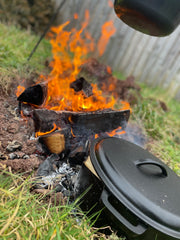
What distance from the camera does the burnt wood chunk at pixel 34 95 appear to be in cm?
233

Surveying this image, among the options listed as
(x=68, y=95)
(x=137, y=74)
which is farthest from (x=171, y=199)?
(x=137, y=74)

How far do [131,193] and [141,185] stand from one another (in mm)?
95

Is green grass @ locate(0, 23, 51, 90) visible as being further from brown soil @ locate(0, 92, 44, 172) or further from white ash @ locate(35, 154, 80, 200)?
white ash @ locate(35, 154, 80, 200)

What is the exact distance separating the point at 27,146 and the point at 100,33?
4321mm

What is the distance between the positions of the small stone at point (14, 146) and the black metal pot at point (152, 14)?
4.58 ft

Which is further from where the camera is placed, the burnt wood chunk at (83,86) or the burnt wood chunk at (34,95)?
the burnt wood chunk at (83,86)

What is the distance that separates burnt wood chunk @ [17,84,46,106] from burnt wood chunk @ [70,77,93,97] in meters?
0.42

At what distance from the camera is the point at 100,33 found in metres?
5.57

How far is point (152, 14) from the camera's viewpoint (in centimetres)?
143

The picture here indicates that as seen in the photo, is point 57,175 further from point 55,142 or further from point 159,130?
point 159,130

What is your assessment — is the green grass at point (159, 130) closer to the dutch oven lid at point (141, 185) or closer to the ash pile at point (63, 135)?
the ash pile at point (63, 135)

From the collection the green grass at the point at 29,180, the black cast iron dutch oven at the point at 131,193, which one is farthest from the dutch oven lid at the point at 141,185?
the green grass at the point at 29,180

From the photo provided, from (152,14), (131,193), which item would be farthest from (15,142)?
(152,14)

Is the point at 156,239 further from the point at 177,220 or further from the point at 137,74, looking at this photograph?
the point at 137,74
